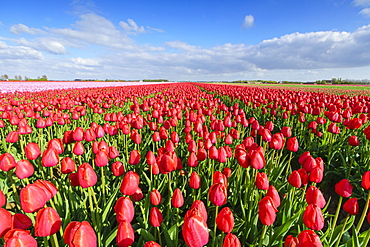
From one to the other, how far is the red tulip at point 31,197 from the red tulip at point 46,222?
0.20m

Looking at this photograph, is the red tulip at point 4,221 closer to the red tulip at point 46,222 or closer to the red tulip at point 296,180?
the red tulip at point 46,222

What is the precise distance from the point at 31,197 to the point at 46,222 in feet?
0.83

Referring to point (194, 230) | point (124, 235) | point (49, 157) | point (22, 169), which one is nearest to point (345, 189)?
point (194, 230)

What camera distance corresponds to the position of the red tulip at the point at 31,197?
4.29 ft

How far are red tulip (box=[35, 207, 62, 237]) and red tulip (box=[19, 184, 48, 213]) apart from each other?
7.8 inches

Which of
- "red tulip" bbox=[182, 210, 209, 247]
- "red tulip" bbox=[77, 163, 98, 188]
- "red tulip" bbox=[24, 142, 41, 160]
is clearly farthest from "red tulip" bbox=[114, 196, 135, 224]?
"red tulip" bbox=[24, 142, 41, 160]

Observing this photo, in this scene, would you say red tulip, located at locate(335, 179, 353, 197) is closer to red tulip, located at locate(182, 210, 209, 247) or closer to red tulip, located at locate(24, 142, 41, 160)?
red tulip, located at locate(182, 210, 209, 247)

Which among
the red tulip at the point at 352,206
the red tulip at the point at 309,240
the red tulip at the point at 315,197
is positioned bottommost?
the red tulip at the point at 352,206

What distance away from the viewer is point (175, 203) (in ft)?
5.76

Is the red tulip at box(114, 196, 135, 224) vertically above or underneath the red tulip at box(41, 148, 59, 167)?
underneath

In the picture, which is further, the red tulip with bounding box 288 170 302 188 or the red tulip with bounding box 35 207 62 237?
the red tulip with bounding box 288 170 302 188

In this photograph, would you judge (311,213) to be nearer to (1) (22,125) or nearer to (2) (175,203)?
(2) (175,203)

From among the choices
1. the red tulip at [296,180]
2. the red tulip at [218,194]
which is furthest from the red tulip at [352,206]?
the red tulip at [218,194]

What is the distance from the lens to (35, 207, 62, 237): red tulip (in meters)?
1.17
